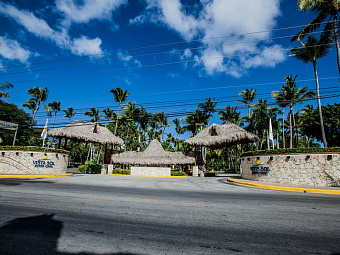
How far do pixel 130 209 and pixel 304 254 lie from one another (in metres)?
3.87

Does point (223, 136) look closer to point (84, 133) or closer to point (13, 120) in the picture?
point (84, 133)

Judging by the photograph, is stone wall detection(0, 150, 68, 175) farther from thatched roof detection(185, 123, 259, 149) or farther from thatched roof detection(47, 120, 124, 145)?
thatched roof detection(185, 123, 259, 149)

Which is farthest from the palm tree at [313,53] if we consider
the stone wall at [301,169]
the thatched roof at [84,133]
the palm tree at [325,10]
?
the thatched roof at [84,133]

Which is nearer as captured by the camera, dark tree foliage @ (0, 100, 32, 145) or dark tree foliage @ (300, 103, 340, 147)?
dark tree foliage @ (300, 103, 340, 147)

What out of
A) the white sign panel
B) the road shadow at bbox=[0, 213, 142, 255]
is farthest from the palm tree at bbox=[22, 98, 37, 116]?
the road shadow at bbox=[0, 213, 142, 255]

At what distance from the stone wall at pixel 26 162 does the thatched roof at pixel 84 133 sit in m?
5.06

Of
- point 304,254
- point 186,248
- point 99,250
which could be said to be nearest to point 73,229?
point 99,250

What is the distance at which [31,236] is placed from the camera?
119 inches

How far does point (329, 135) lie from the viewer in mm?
30109

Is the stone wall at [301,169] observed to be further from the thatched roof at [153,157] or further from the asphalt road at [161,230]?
the thatched roof at [153,157]

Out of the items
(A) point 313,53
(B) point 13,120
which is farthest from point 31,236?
(B) point 13,120

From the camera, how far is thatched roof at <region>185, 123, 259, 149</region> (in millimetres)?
21469

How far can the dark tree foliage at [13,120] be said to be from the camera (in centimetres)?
3178

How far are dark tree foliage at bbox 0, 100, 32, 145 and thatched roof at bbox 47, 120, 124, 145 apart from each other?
45.2ft
